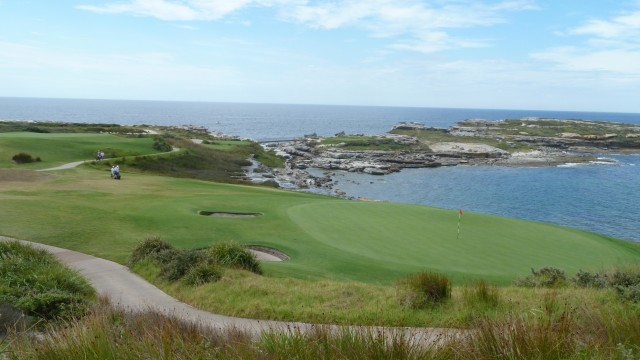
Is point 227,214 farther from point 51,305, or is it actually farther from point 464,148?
point 464,148

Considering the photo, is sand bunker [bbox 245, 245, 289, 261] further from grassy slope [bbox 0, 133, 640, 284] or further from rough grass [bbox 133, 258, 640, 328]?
rough grass [bbox 133, 258, 640, 328]

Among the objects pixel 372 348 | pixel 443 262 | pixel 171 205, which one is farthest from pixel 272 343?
pixel 171 205

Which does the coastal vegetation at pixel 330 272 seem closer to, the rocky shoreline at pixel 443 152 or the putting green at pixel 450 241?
the putting green at pixel 450 241

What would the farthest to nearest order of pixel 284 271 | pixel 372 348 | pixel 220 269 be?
1. pixel 284 271
2. pixel 220 269
3. pixel 372 348

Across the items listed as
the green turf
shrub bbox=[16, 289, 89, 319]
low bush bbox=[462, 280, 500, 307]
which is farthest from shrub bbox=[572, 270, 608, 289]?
the green turf

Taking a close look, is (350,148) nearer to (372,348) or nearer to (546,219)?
(546,219)

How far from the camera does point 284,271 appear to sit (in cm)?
1378

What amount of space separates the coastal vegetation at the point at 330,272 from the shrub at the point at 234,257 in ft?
0.17

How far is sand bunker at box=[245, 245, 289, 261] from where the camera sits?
1645 centimetres

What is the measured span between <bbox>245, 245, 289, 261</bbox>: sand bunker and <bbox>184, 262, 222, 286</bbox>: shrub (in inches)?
152

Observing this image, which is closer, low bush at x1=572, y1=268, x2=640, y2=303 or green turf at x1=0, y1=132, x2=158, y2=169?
low bush at x1=572, y1=268, x2=640, y2=303

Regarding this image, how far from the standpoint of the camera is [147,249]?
14156mm

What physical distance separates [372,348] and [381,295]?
616cm

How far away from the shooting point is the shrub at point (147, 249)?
45.9 feet
